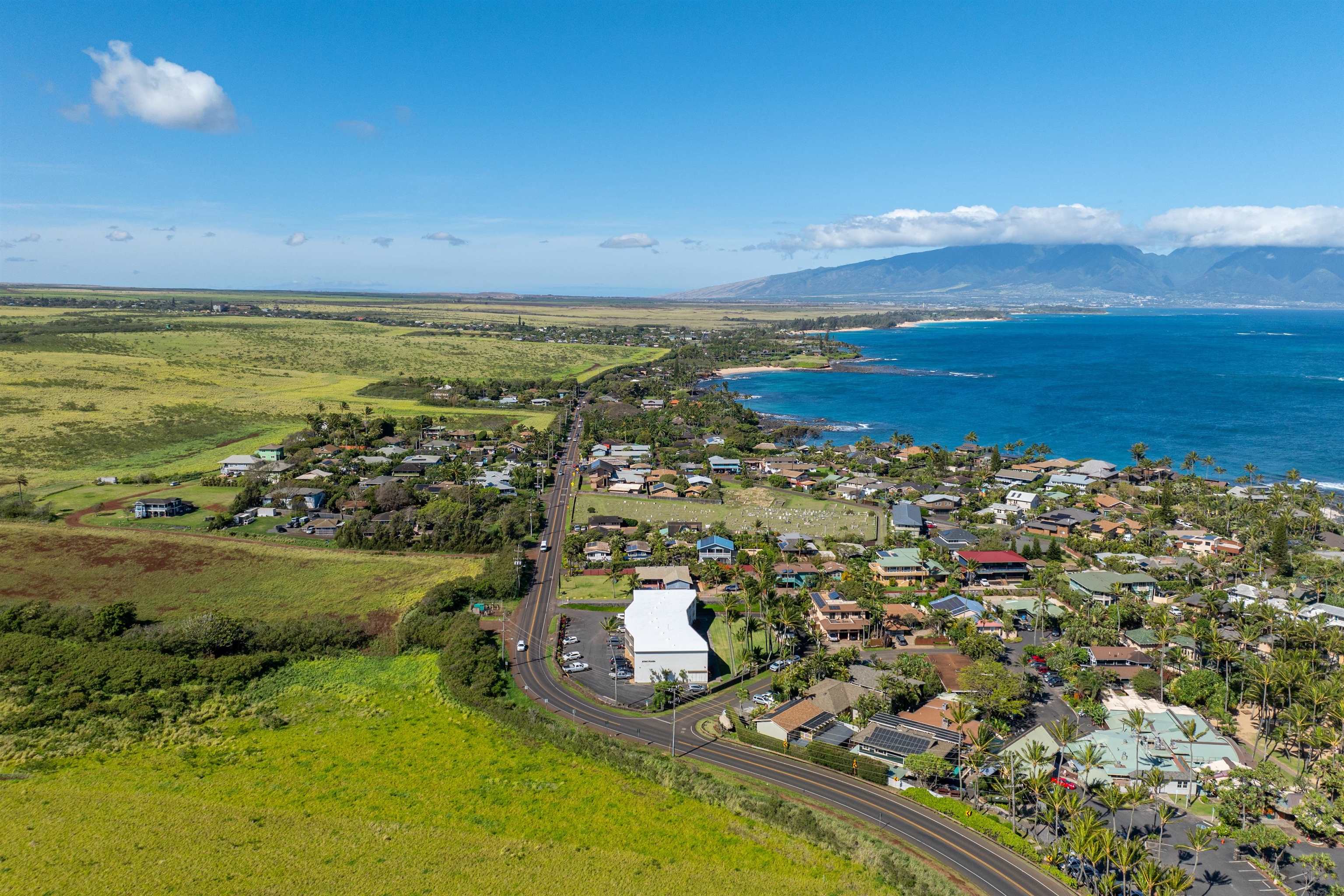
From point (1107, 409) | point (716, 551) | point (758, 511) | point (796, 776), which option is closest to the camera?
point (796, 776)

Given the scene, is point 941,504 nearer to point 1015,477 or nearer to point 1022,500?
point 1022,500

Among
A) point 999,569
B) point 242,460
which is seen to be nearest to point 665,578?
point 999,569

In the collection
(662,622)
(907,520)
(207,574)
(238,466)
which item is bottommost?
(907,520)

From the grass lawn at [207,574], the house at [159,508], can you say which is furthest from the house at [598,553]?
the house at [159,508]

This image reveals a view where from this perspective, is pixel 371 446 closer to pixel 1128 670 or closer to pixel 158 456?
pixel 158 456

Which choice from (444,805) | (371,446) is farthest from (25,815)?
(371,446)

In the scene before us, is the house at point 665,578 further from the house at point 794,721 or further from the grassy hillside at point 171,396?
the grassy hillside at point 171,396
